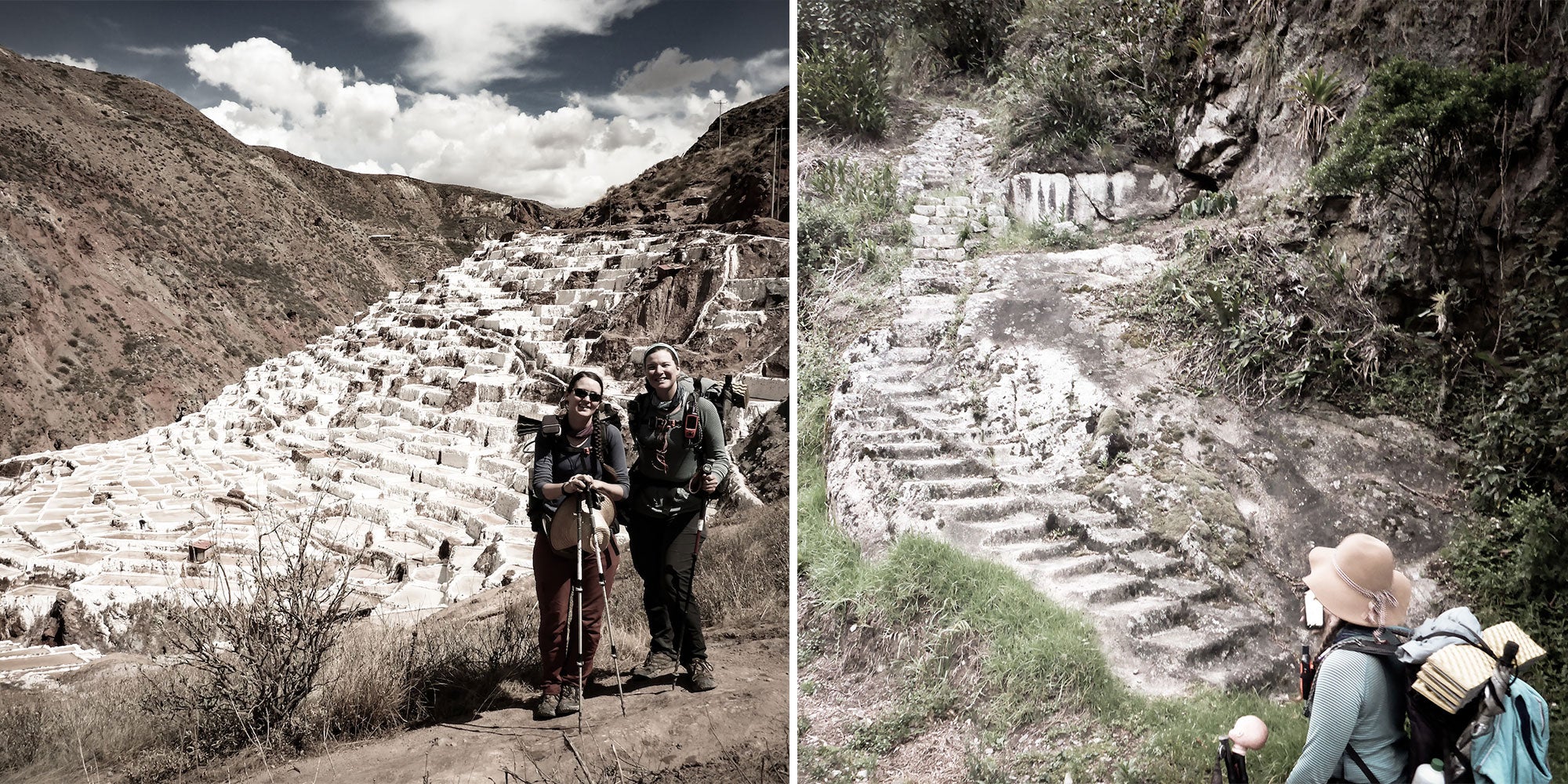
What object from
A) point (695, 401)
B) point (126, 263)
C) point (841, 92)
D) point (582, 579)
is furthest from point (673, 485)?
point (126, 263)

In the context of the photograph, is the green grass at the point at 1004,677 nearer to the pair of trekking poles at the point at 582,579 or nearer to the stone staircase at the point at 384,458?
the pair of trekking poles at the point at 582,579

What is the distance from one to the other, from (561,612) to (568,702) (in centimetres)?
28

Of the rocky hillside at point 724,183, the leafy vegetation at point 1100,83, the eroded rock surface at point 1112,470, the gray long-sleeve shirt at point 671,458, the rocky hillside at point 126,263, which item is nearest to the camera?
the gray long-sleeve shirt at point 671,458

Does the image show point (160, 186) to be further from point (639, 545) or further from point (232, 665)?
point (639, 545)

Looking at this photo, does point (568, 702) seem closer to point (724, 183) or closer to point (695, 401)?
point (695, 401)

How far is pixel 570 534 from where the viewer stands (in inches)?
84.7

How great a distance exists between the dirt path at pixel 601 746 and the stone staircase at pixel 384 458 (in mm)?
745

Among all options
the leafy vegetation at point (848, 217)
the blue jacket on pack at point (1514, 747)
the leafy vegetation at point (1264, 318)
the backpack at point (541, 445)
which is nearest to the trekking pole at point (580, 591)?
the backpack at point (541, 445)

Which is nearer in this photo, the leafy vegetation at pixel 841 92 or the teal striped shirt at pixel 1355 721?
the teal striped shirt at pixel 1355 721

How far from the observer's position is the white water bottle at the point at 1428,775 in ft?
4.68

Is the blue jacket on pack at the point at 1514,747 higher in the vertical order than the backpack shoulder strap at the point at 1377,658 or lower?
lower

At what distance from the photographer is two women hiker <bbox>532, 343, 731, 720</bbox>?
217 centimetres

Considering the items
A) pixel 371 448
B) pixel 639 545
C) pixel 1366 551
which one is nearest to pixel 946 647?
pixel 639 545

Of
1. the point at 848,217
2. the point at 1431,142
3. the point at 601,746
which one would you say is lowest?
the point at 601,746
